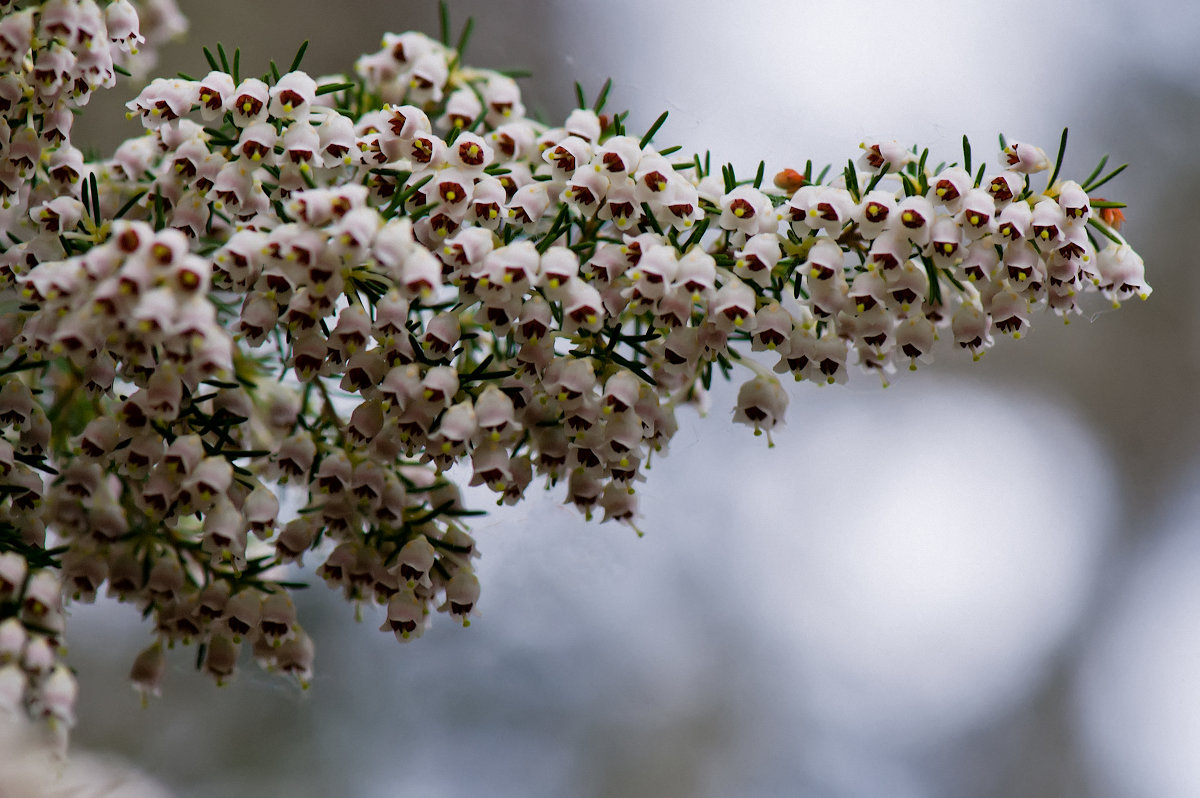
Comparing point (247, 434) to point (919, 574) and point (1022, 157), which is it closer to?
point (1022, 157)

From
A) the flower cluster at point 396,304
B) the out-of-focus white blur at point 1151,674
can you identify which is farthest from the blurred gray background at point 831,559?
the flower cluster at point 396,304

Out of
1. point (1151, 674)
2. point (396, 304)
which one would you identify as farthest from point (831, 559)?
point (396, 304)

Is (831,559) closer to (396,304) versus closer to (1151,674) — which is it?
(1151,674)

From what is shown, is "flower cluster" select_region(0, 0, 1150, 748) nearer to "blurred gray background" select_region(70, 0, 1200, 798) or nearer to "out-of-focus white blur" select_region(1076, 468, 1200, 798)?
"blurred gray background" select_region(70, 0, 1200, 798)

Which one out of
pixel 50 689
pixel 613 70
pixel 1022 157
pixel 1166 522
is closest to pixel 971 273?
pixel 1022 157

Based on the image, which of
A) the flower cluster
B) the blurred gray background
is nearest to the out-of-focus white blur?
the blurred gray background

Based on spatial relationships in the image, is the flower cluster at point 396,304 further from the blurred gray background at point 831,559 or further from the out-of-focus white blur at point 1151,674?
the out-of-focus white blur at point 1151,674
